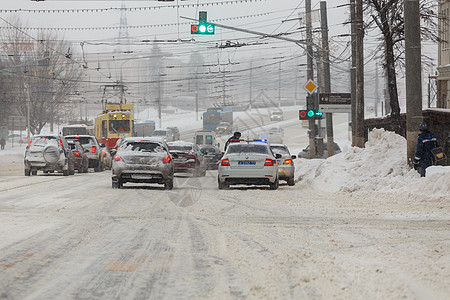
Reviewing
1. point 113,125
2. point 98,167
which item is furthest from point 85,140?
point 113,125

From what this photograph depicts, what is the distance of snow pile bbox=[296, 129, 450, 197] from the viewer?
16672 millimetres

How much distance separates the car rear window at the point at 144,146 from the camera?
2114 cm

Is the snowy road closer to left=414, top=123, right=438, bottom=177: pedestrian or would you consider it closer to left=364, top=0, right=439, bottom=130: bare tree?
left=414, top=123, right=438, bottom=177: pedestrian

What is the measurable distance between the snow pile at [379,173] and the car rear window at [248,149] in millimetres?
2091

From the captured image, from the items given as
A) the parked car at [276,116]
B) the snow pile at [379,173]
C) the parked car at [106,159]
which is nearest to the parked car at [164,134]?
the parked car at [106,159]

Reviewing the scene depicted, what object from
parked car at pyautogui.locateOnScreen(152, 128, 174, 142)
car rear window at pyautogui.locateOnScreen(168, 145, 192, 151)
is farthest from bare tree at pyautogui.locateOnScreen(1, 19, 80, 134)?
car rear window at pyautogui.locateOnScreen(168, 145, 192, 151)

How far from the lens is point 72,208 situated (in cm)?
1433

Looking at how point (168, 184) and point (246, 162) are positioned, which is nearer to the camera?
point (168, 184)

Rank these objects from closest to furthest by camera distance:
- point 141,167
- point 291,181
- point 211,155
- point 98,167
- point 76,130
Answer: point 141,167 → point 291,181 → point 98,167 → point 211,155 → point 76,130

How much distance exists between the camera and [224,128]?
96.4m

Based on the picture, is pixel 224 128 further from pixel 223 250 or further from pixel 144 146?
pixel 223 250

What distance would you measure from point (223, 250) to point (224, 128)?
87.7 meters

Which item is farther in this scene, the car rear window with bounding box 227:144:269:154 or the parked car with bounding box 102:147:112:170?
the parked car with bounding box 102:147:112:170

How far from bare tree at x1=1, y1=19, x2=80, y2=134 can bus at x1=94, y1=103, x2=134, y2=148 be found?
22646mm
